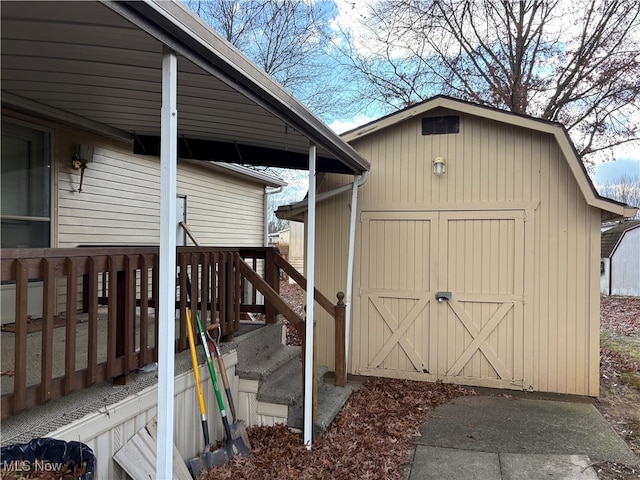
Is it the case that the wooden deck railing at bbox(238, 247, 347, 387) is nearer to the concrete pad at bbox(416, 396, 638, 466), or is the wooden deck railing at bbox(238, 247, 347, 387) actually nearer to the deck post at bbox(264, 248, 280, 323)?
the deck post at bbox(264, 248, 280, 323)

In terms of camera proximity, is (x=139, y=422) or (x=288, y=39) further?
(x=288, y=39)

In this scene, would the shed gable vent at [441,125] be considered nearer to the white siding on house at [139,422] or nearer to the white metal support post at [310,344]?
the white metal support post at [310,344]

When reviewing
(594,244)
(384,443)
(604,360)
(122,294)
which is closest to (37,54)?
(122,294)

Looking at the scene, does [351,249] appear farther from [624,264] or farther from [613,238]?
[613,238]

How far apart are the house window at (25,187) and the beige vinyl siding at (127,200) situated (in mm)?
156

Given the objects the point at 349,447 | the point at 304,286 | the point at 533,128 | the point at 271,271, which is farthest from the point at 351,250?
the point at 533,128

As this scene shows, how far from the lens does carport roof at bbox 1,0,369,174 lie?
6.03 feet

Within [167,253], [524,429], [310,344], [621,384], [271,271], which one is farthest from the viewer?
[621,384]

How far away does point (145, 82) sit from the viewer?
2818 millimetres

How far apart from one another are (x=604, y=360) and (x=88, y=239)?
7.87m

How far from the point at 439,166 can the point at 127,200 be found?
13.5 ft

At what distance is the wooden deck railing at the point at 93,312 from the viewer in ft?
6.59

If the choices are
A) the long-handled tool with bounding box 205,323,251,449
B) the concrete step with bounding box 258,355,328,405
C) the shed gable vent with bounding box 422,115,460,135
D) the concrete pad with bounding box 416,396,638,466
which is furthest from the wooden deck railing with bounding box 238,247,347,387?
the shed gable vent with bounding box 422,115,460,135

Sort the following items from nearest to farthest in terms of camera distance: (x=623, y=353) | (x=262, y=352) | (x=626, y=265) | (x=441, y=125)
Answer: (x=262, y=352)
(x=441, y=125)
(x=623, y=353)
(x=626, y=265)
